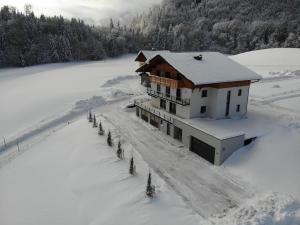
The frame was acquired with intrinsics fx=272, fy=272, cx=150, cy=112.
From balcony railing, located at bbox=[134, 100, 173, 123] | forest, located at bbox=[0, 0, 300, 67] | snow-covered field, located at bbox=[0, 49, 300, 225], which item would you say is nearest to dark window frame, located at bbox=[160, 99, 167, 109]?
balcony railing, located at bbox=[134, 100, 173, 123]

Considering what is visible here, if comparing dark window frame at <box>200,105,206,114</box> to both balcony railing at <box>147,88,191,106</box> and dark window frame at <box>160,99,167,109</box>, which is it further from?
dark window frame at <box>160,99,167,109</box>

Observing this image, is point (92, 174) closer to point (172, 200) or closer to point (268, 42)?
point (172, 200)

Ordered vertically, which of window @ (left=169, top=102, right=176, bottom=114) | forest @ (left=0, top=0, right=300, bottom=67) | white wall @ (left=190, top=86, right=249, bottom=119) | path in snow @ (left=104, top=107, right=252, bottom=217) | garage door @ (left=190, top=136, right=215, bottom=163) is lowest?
path in snow @ (left=104, top=107, right=252, bottom=217)

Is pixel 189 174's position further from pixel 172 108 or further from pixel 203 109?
pixel 172 108

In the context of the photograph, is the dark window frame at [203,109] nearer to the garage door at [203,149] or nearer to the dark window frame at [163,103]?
the garage door at [203,149]

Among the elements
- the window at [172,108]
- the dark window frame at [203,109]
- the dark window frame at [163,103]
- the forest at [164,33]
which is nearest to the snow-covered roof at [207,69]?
the dark window frame at [203,109]
